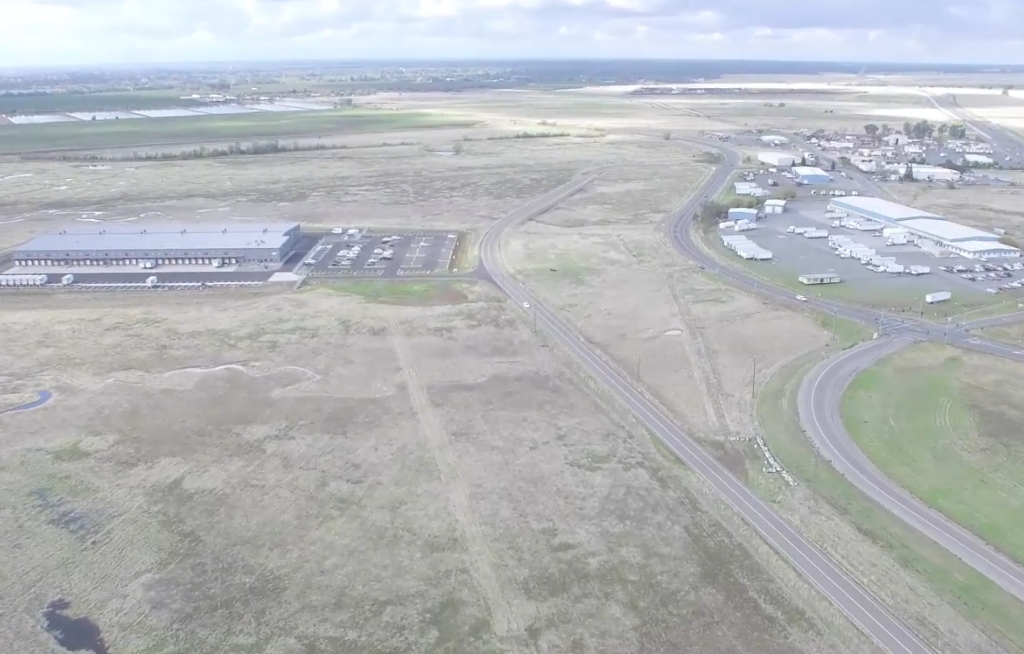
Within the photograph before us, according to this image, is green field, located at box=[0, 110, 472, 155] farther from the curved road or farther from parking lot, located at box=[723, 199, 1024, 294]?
the curved road

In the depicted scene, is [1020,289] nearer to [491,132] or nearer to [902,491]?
[902,491]

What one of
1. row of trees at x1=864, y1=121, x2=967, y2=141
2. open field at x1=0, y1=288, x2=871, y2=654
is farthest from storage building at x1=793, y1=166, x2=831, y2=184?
open field at x1=0, y1=288, x2=871, y2=654

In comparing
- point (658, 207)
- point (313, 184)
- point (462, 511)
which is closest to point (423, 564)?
point (462, 511)

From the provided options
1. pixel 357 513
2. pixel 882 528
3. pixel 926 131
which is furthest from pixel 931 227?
pixel 926 131

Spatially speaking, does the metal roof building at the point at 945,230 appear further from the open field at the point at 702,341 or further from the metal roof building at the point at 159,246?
the metal roof building at the point at 159,246

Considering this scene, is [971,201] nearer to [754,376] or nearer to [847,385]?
[847,385]

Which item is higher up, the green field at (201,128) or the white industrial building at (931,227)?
the green field at (201,128)

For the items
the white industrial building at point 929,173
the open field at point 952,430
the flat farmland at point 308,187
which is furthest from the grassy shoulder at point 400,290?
the white industrial building at point 929,173
